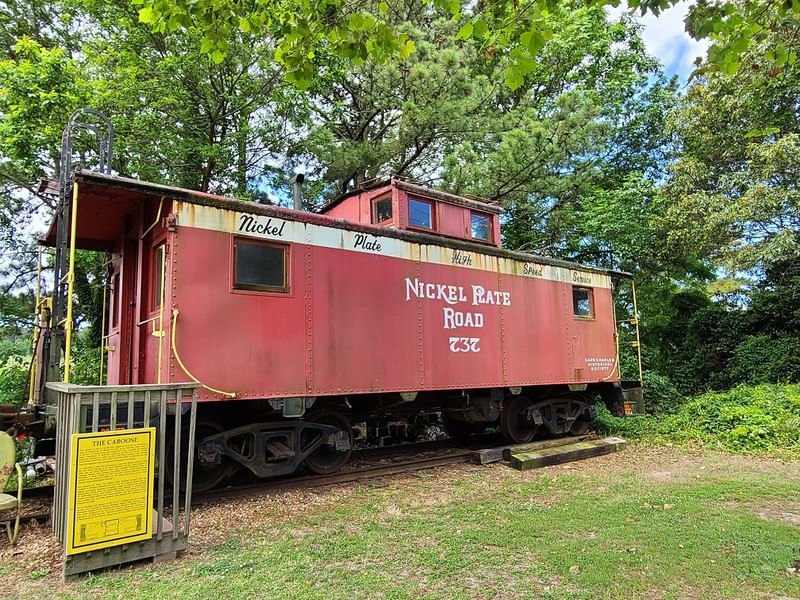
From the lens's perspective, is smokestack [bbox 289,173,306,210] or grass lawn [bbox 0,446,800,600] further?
smokestack [bbox 289,173,306,210]

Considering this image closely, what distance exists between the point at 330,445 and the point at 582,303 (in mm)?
5638

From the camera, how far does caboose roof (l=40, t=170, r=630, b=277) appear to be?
5270 millimetres

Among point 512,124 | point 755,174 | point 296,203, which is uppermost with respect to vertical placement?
point 512,124

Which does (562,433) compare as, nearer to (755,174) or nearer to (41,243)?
(755,174)

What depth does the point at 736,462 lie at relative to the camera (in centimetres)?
805

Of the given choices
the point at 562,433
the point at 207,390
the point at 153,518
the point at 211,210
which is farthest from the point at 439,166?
the point at 153,518

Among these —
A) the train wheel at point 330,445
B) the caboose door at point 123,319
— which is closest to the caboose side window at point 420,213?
the train wheel at point 330,445

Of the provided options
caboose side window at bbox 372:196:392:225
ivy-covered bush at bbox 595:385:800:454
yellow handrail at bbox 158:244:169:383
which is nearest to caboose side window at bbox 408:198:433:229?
caboose side window at bbox 372:196:392:225

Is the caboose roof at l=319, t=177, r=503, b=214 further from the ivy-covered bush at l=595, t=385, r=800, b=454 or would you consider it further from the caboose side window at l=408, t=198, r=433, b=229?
the ivy-covered bush at l=595, t=385, r=800, b=454

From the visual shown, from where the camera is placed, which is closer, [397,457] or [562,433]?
[397,457]

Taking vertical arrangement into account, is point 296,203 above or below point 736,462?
above

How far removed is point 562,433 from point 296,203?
6.32m

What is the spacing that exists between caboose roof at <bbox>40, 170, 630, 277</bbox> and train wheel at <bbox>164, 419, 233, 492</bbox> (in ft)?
7.88

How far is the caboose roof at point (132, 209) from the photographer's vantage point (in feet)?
17.3
